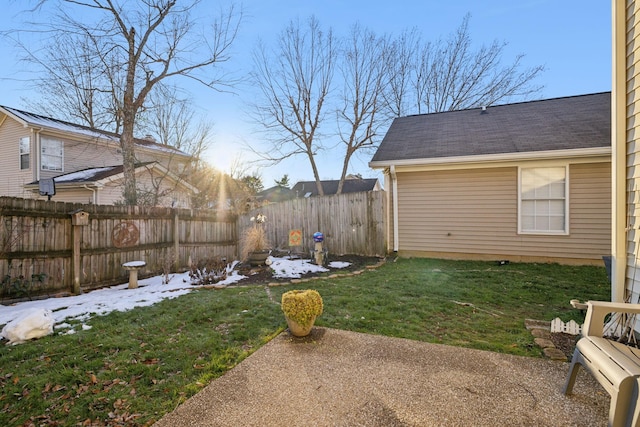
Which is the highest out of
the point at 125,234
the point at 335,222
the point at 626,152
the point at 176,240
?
the point at 626,152

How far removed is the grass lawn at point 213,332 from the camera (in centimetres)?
213

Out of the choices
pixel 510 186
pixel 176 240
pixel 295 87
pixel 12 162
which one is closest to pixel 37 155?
pixel 12 162

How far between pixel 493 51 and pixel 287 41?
1094 centimetres

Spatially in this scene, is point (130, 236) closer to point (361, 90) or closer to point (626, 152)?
point (626, 152)

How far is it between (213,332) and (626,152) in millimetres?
4709

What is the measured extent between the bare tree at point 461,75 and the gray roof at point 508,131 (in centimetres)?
762

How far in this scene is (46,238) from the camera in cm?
484

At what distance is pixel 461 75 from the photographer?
16.5 m

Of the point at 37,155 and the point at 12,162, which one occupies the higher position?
the point at 37,155

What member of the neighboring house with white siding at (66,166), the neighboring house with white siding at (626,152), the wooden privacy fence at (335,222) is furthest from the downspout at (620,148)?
the neighboring house with white siding at (66,166)

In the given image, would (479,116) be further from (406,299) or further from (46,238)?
(46,238)

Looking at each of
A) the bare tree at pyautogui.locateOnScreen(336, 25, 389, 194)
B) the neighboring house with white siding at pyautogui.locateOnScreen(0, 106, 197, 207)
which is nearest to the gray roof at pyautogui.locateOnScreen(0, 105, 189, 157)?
the neighboring house with white siding at pyautogui.locateOnScreen(0, 106, 197, 207)

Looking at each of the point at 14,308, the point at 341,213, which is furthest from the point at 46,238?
the point at 341,213

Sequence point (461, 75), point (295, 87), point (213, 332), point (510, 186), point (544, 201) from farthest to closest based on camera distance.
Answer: point (461, 75)
point (295, 87)
point (510, 186)
point (544, 201)
point (213, 332)
